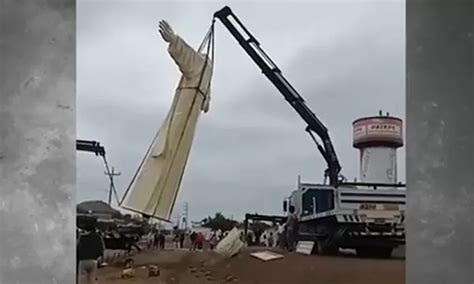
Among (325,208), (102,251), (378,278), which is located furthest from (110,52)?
(325,208)

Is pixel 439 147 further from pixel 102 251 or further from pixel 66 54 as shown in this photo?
pixel 102 251

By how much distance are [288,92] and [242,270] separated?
2.14 meters

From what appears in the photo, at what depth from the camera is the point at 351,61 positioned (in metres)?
6.08

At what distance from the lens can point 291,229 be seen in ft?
27.8

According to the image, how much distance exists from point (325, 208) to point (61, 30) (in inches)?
307

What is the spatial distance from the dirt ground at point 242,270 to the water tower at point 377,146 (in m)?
1.34

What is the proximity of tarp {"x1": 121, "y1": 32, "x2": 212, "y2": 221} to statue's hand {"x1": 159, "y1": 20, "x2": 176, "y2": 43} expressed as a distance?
0.43m

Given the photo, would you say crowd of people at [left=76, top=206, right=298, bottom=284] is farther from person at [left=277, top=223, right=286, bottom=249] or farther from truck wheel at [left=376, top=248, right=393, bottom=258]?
truck wheel at [left=376, top=248, right=393, bottom=258]

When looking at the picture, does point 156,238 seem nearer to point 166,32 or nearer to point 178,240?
point 178,240

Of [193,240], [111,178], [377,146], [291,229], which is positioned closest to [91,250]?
[111,178]

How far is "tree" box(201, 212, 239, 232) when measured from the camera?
680 centimetres

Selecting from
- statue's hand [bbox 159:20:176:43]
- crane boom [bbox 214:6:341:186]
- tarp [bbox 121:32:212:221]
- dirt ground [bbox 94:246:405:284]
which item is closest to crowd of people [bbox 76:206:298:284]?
dirt ground [bbox 94:246:405:284]

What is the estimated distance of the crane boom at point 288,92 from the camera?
23.9ft

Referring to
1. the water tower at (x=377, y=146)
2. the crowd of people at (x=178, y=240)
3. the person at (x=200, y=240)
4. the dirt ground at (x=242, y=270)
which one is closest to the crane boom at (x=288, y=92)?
the water tower at (x=377, y=146)
